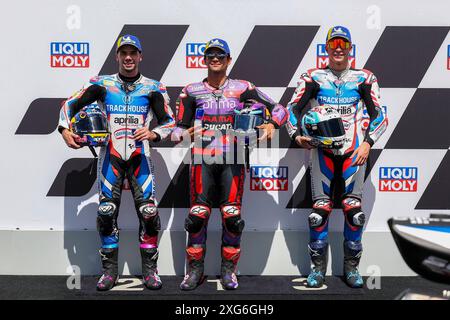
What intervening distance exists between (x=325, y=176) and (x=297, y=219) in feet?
1.79

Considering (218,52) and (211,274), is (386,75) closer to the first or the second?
(218,52)

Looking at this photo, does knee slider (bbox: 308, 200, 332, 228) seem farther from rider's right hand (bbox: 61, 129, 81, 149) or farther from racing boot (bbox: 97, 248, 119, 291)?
rider's right hand (bbox: 61, 129, 81, 149)

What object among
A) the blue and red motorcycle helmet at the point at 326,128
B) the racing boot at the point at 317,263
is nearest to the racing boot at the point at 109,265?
the racing boot at the point at 317,263

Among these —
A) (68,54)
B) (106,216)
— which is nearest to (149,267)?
(106,216)

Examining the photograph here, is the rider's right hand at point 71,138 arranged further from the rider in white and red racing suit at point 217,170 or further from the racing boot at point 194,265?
the racing boot at point 194,265

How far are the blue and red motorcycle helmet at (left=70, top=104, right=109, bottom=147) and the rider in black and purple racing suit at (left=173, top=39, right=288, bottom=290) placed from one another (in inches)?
20.8

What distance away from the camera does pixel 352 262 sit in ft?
12.7

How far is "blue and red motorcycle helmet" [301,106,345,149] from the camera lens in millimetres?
3639

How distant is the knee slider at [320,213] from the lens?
382 centimetres

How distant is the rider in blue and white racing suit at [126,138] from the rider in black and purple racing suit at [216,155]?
8.7 inches

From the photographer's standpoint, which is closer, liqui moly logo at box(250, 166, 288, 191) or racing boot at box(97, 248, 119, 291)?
racing boot at box(97, 248, 119, 291)

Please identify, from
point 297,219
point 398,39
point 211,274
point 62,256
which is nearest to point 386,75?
point 398,39

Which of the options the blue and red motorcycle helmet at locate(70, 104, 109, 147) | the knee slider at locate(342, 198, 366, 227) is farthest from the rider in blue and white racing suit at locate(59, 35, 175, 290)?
the knee slider at locate(342, 198, 366, 227)

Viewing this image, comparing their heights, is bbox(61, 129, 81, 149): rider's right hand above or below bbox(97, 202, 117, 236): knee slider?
above
